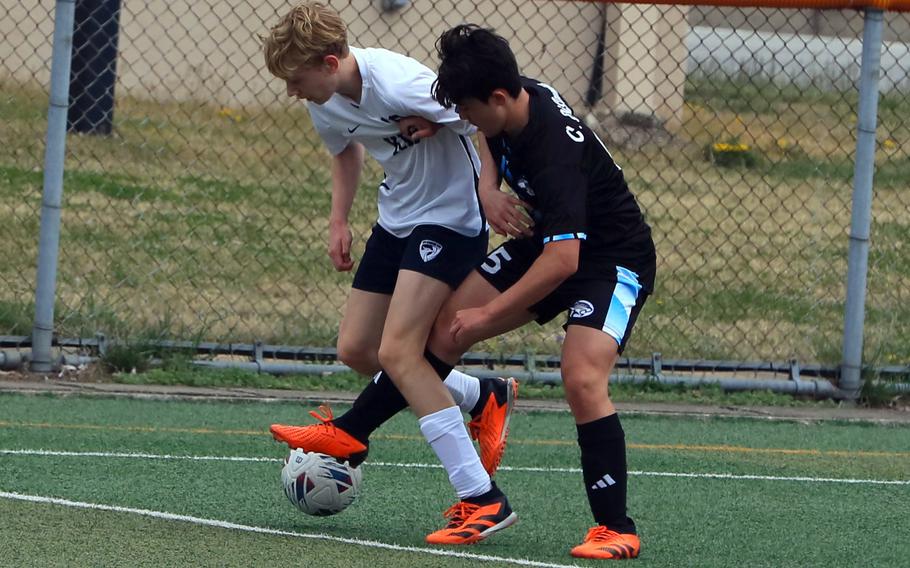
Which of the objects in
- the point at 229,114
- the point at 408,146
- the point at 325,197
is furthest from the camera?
the point at 229,114

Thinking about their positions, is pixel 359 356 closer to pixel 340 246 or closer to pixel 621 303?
pixel 340 246

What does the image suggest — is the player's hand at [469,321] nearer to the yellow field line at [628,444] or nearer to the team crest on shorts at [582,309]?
the team crest on shorts at [582,309]

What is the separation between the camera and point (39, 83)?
11.1 m

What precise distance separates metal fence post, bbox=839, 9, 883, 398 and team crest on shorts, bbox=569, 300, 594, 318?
119 inches

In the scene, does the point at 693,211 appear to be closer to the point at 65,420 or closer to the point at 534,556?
the point at 65,420

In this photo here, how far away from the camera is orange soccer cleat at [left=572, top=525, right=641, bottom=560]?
14.1 ft

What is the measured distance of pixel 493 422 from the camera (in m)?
5.05

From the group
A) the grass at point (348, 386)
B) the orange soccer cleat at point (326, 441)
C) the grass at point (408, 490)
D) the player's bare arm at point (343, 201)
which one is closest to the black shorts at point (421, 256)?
the player's bare arm at point (343, 201)

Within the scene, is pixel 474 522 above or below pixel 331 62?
below

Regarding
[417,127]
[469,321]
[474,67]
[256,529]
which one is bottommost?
[256,529]

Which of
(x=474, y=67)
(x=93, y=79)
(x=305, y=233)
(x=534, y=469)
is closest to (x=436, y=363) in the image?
(x=474, y=67)

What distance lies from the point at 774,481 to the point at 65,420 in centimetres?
294

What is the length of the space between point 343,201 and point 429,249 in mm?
626

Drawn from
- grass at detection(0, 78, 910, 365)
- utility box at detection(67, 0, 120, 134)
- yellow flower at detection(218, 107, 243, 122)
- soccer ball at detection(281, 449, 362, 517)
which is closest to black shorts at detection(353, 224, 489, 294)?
soccer ball at detection(281, 449, 362, 517)
